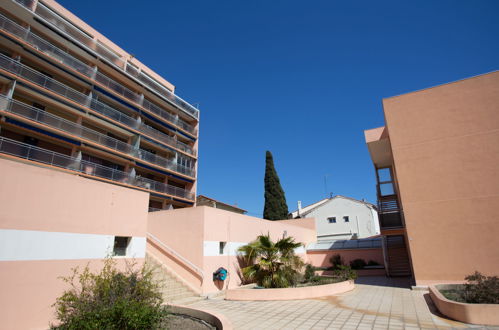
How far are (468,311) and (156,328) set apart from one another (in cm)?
782

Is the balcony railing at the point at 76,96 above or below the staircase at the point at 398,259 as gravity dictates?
above

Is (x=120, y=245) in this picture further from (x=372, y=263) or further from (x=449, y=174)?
(x=372, y=263)

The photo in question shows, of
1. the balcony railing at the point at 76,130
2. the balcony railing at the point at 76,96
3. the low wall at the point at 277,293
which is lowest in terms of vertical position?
the low wall at the point at 277,293

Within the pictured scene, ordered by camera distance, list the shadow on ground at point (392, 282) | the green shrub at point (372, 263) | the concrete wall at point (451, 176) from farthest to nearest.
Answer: the green shrub at point (372, 263) → the shadow on ground at point (392, 282) → the concrete wall at point (451, 176)

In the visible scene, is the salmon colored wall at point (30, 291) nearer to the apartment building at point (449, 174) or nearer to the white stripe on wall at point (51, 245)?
the white stripe on wall at point (51, 245)

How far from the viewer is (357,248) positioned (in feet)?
74.6

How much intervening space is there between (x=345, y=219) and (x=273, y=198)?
35.4 ft

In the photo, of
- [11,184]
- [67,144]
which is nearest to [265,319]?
[11,184]

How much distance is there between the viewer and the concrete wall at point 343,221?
34.0 meters

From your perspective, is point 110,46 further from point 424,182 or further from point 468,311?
point 468,311

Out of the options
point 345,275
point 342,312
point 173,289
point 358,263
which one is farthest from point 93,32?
point 358,263

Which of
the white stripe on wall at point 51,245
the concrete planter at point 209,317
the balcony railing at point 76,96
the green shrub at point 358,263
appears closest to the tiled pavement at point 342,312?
the concrete planter at point 209,317

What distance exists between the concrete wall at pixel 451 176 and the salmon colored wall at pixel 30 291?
14279 mm

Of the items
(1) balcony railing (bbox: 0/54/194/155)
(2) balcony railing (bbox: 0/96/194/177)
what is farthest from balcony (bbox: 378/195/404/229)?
(1) balcony railing (bbox: 0/54/194/155)
